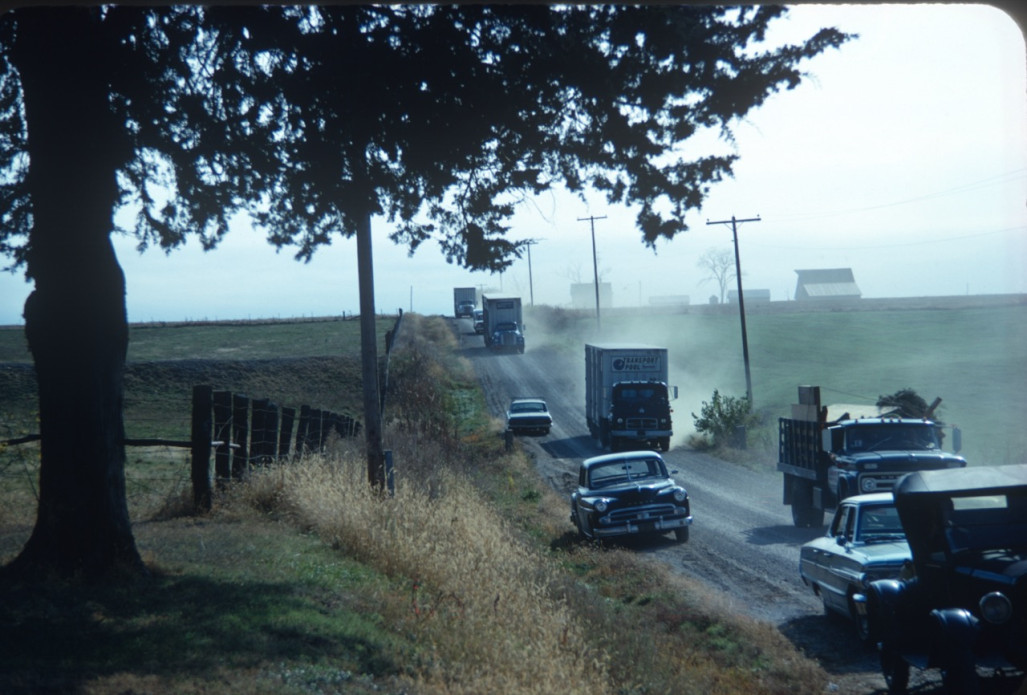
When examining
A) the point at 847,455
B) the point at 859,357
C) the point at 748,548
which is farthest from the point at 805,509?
the point at 859,357

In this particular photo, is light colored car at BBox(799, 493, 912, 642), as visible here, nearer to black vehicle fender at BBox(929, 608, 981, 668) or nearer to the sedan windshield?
black vehicle fender at BBox(929, 608, 981, 668)

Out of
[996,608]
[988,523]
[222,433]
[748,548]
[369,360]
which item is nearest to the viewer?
[996,608]

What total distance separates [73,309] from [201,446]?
4.22 meters

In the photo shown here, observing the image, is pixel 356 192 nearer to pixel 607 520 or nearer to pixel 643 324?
pixel 607 520

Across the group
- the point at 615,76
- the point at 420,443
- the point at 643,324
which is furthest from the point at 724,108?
the point at 643,324

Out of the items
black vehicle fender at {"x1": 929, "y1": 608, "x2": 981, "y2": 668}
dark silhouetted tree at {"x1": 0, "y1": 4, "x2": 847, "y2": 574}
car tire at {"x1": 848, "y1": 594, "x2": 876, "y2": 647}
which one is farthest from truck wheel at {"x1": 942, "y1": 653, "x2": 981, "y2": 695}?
dark silhouetted tree at {"x1": 0, "y1": 4, "x2": 847, "y2": 574}

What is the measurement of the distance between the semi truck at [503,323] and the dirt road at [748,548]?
1484 centimetres

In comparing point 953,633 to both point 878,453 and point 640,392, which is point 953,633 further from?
point 640,392

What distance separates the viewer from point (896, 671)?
7270mm

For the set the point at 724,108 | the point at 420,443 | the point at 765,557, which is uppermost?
the point at 724,108

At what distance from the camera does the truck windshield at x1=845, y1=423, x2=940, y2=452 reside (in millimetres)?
16266

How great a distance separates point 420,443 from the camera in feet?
65.2

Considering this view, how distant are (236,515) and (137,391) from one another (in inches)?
479

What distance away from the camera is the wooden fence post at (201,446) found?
1191 centimetres
